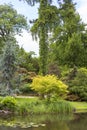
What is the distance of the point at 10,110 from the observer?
27.7 m

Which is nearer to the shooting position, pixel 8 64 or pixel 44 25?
pixel 8 64

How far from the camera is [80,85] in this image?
36125 mm

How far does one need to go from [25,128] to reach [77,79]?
16672 mm

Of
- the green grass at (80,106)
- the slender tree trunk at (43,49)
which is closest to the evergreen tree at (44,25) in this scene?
the slender tree trunk at (43,49)

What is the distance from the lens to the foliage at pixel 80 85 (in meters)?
35.7

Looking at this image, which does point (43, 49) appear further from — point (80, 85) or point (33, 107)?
point (33, 107)

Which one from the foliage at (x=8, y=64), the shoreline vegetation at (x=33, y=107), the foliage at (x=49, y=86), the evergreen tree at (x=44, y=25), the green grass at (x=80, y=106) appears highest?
the evergreen tree at (x=44, y=25)

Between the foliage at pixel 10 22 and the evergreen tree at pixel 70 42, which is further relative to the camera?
the foliage at pixel 10 22

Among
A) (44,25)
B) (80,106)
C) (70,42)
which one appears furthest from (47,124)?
(70,42)

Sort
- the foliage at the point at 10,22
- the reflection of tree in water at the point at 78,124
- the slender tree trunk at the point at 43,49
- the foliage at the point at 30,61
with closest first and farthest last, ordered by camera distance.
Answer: the reflection of tree in water at the point at 78,124, the slender tree trunk at the point at 43,49, the foliage at the point at 30,61, the foliage at the point at 10,22

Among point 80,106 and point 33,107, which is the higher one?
point 33,107

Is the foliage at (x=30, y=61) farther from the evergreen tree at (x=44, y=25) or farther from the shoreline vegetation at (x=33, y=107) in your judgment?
the shoreline vegetation at (x=33, y=107)

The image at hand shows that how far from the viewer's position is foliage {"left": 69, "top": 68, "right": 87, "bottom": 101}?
3566 centimetres

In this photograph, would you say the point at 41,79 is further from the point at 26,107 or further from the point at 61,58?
the point at 61,58
